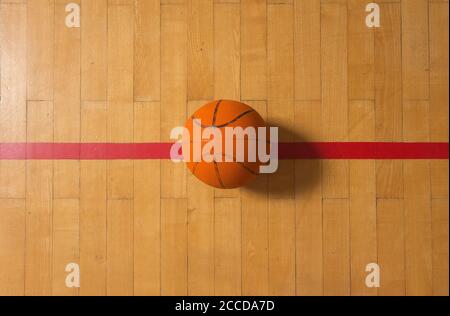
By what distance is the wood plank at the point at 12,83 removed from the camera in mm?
2955

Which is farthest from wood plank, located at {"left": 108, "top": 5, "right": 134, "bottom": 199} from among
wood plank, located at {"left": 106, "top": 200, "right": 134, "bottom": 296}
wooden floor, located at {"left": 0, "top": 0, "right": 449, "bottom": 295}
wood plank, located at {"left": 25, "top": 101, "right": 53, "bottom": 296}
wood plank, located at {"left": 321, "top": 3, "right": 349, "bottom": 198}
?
wood plank, located at {"left": 321, "top": 3, "right": 349, "bottom": 198}

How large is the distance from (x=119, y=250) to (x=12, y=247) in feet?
2.36

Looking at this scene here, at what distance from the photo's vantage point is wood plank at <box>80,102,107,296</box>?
2.91 meters

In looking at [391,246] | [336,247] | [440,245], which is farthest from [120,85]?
[440,245]

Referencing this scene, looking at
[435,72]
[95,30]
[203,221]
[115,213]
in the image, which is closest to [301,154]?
[203,221]

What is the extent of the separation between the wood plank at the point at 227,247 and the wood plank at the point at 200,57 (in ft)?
2.47

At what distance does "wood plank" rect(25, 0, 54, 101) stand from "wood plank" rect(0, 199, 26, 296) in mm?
762

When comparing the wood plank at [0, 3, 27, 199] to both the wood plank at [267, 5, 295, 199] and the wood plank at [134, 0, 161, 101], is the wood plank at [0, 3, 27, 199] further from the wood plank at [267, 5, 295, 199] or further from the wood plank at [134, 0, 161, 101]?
the wood plank at [267, 5, 295, 199]

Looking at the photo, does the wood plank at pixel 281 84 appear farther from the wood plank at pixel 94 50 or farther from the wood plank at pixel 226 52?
the wood plank at pixel 94 50

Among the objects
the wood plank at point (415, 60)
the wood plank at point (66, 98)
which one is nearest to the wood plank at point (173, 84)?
the wood plank at point (66, 98)

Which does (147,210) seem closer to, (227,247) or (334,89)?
(227,247)

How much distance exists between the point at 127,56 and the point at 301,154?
1.37 m

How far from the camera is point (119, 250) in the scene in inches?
115

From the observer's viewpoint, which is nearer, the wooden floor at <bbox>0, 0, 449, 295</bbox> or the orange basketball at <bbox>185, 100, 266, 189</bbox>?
the orange basketball at <bbox>185, 100, 266, 189</bbox>
